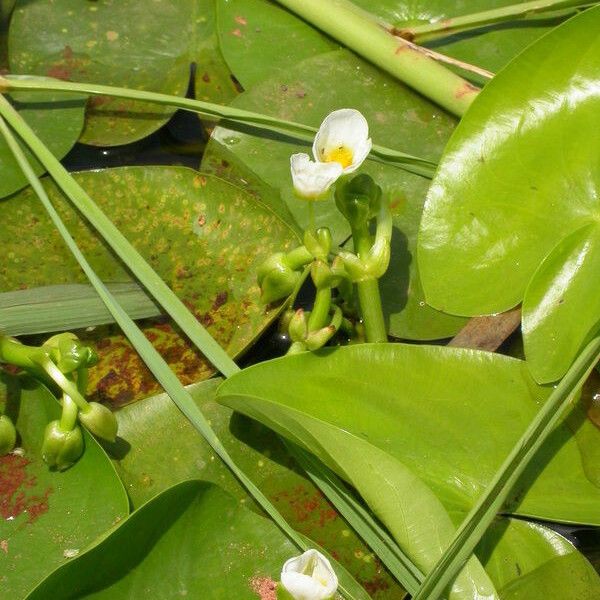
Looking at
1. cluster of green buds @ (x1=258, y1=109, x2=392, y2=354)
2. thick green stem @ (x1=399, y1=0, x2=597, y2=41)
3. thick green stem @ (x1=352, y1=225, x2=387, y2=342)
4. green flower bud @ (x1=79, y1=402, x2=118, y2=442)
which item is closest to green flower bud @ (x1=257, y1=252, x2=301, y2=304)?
cluster of green buds @ (x1=258, y1=109, x2=392, y2=354)

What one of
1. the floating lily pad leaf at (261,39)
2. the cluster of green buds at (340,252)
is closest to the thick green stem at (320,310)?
the cluster of green buds at (340,252)

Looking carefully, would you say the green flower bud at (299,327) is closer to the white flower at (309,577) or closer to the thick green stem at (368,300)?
the thick green stem at (368,300)

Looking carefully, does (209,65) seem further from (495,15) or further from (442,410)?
(442,410)

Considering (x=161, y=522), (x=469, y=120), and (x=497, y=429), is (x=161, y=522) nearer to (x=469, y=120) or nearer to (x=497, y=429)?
(x=497, y=429)

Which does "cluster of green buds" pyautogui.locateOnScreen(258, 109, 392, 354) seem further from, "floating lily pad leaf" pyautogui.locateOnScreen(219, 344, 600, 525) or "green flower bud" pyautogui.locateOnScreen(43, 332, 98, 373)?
"green flower bud" pyautogui.locateOnScreen(43, 332, 98, 373)

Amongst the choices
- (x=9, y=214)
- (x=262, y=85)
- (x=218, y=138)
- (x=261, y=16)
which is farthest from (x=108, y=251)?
(x=261, y=16)

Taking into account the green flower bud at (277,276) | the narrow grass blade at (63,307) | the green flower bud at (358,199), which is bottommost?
the narrow grass blade at (63,307)
